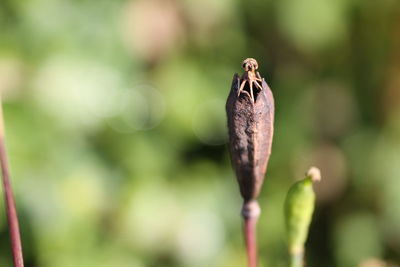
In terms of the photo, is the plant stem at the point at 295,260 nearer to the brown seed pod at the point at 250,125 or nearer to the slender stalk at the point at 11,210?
the brown seed pod at the point at 250,125

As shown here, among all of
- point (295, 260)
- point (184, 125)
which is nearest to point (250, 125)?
point (295, 260)

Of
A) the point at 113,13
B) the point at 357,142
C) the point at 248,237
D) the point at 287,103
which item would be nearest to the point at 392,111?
the point at 357,142

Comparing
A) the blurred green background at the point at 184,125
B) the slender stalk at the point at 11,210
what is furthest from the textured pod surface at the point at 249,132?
the blurred green background at the point at 184,125

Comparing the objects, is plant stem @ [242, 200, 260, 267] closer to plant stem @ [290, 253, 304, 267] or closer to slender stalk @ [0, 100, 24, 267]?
plant stem @ [290, 253, 304, 267]

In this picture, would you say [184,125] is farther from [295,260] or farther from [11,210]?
[11,210]

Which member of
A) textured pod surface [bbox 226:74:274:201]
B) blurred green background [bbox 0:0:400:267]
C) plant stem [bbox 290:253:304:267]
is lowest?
plant stem [bbox 290:253:304:267]

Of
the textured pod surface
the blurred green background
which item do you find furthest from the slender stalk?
the blurred green background
